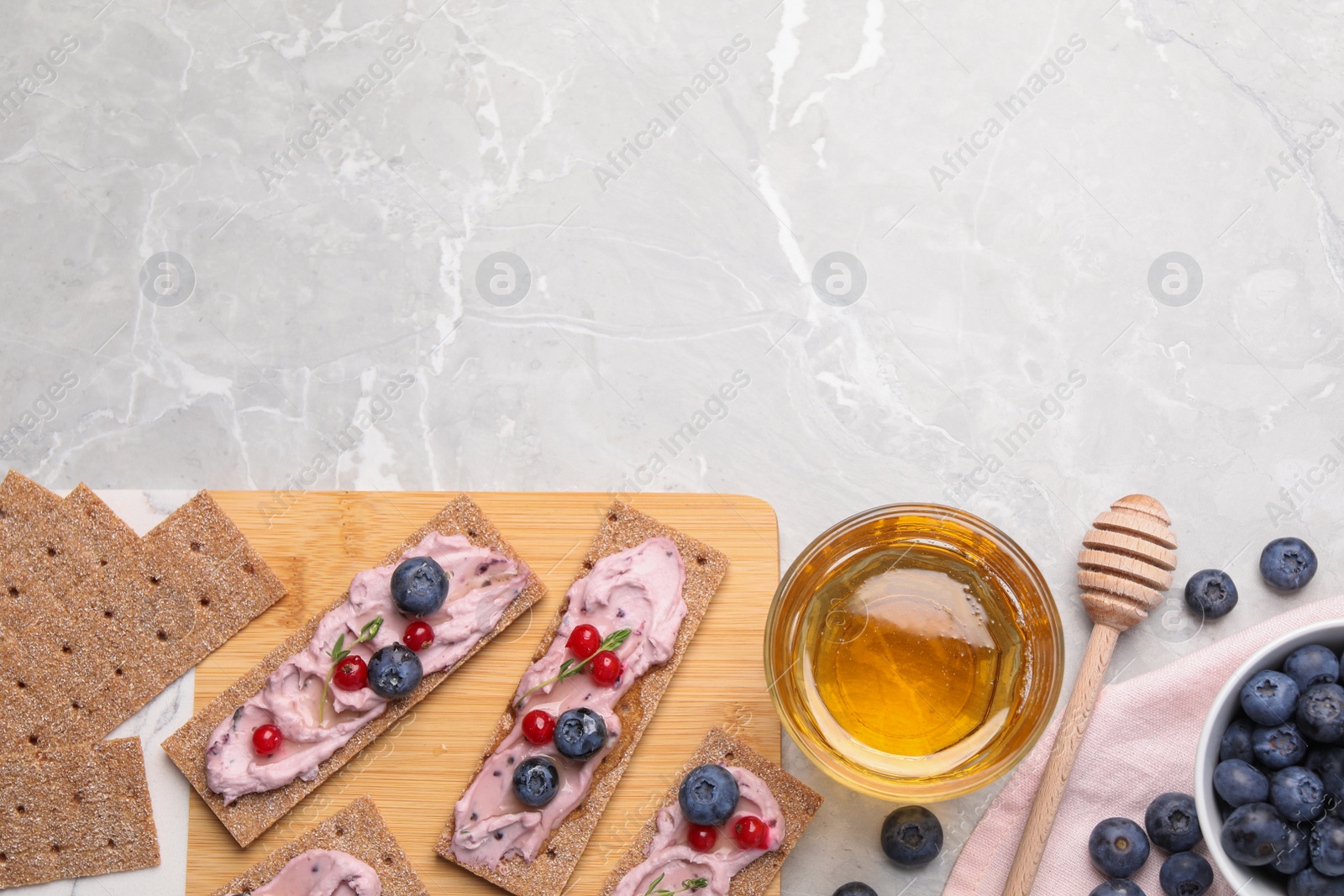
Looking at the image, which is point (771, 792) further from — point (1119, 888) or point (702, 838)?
point (1119, 888)

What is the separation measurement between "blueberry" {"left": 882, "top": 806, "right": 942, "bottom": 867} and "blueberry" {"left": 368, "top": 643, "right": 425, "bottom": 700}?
40.9 inches

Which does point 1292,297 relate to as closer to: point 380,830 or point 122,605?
point 380,830

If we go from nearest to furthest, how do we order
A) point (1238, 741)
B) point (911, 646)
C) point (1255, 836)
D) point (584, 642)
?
point (1255, 836)
point (1238, 741)
point (911, 646)
point (584, 642)

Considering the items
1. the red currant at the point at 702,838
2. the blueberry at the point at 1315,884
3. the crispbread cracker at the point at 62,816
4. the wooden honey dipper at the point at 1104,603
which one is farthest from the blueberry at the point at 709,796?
the crispbread cracker at the point at 62,816

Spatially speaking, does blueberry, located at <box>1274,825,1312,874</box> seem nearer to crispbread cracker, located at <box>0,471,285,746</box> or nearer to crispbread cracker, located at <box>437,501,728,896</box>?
crispbread cracker, located at <box>437,501,728,896</box>

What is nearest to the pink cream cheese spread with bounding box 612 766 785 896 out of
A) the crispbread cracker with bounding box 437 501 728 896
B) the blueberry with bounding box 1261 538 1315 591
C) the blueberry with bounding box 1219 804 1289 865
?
the crispbread cracker with bounding box 437 501 728 896

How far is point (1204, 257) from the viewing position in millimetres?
2443

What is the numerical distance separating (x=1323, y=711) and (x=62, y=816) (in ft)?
7.99

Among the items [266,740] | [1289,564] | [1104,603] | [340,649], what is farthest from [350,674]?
[1289,564]

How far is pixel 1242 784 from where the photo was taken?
178cm

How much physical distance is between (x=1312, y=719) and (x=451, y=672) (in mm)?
1620

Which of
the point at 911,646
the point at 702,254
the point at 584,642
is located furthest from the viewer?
the point at 702,254

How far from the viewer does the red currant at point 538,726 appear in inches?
82.4

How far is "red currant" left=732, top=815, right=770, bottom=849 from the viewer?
2.07 metres
